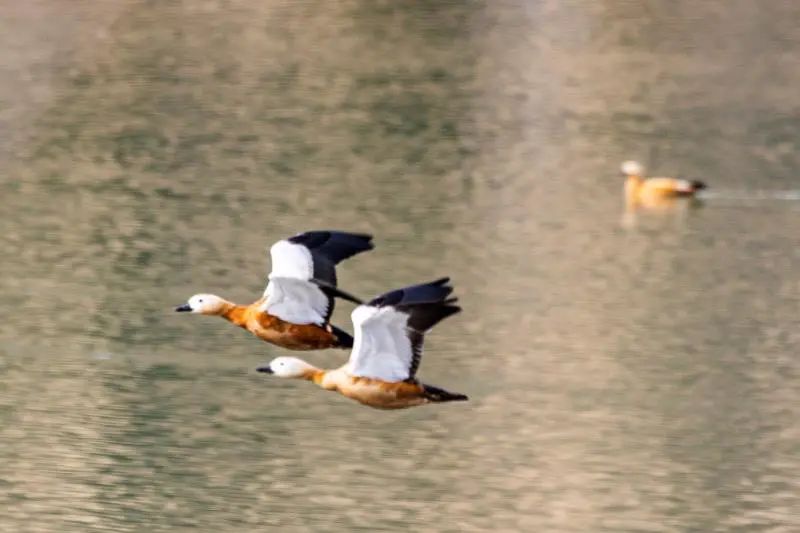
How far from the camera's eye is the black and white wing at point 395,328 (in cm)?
1141

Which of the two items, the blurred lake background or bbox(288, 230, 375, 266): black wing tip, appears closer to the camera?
bbox(288, 230, 375, 266): black wing tip

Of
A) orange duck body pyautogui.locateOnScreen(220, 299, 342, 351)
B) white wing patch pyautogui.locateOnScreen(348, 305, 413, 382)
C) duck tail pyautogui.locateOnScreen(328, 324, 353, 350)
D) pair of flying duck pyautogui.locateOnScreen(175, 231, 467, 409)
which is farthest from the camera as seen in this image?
duck tail pyautogui.locateOnScreen(328, 324, 353, 350)

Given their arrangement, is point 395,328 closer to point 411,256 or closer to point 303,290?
point 303,290

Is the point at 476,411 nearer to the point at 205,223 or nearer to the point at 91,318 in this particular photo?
the point at 91,318

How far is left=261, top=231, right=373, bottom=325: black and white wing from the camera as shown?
12.9 m

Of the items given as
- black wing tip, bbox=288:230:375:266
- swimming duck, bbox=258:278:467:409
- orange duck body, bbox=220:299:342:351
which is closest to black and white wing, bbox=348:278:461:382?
swimming duck, bbox=258:278:467:409

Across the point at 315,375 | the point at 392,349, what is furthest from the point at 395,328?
the point at 315,375

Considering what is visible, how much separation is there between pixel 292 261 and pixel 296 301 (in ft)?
0.83

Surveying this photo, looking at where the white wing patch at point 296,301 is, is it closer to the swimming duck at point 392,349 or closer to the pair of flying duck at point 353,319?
the pair of flying duck at point 353,319

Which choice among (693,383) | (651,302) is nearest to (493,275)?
(651,302)

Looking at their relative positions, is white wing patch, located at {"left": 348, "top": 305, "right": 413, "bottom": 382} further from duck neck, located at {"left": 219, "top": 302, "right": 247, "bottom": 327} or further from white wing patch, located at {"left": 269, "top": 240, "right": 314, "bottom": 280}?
duck neck, located at {"left": 219, "top": 302, "right": 247, "bottom": 327}

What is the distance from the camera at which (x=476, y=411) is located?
1791 cm

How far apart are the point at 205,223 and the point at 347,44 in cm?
1124

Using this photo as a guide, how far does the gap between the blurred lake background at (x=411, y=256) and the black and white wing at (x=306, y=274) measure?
2775 mm
